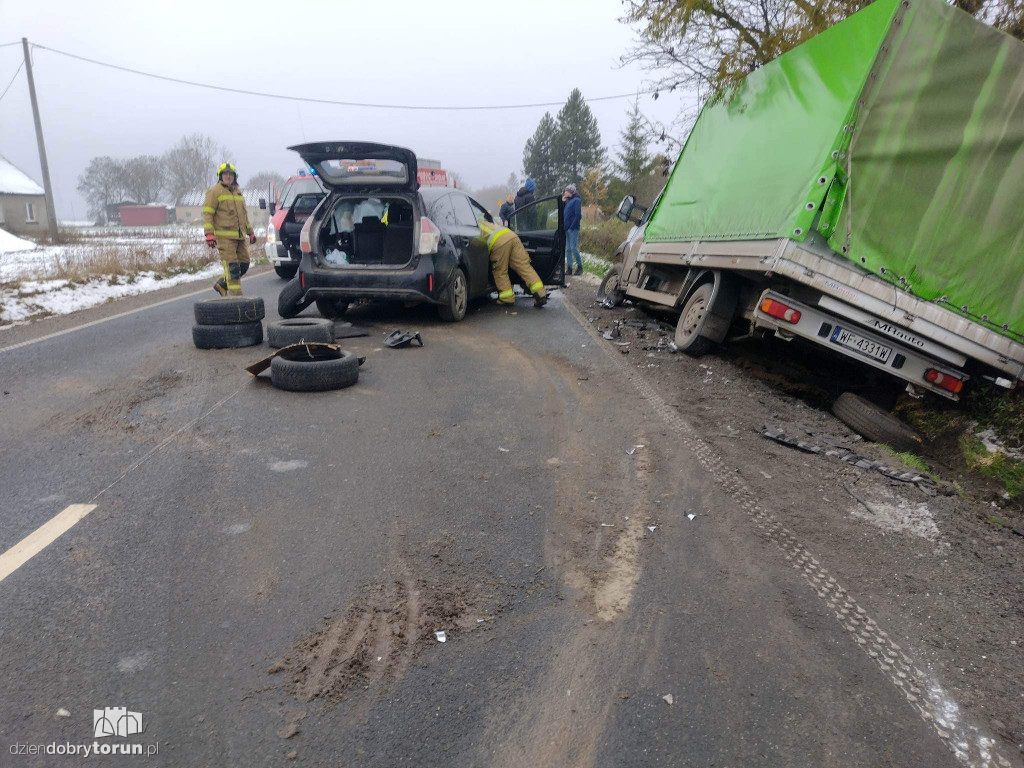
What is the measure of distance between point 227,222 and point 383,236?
97.0 inches

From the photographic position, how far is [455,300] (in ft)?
28.4

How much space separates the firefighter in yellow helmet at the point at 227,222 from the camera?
376 inches

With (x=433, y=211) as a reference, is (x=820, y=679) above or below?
below

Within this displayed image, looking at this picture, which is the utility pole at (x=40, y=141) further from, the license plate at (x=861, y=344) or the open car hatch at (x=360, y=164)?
the license plate at (x=861, y=344)


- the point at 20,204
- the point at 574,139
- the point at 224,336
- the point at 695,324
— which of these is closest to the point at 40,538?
the point at 224,336

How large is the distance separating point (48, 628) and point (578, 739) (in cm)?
193

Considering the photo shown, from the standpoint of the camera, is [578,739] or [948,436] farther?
[948,436]

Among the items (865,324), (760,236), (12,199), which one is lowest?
(12,199)

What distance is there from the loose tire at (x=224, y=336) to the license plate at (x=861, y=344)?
561 centimetres

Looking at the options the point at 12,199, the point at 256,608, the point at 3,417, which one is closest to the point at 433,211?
the point at 3,417

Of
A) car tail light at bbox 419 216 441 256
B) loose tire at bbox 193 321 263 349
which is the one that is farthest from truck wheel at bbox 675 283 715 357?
loose tire at bbox 193 321 263 349

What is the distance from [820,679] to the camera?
234 cm

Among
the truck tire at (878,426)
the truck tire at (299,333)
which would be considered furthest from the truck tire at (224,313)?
the truck tire at (878,426)

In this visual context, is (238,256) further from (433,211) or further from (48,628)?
(48,628)
